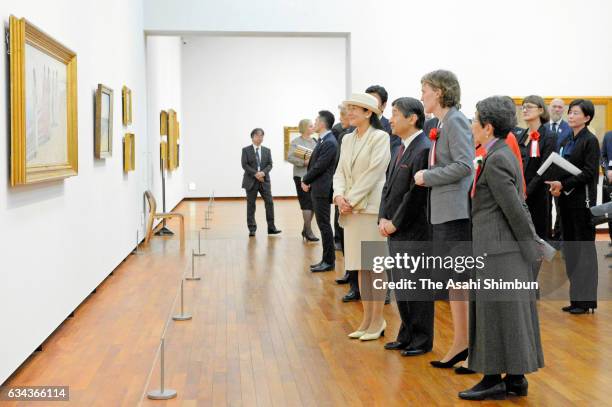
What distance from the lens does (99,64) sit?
9.32 m

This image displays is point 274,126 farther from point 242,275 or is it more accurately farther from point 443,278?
point 443,278

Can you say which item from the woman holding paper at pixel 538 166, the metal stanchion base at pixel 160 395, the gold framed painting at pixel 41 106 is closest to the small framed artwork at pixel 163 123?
the gold framed painting at pixel 41 106

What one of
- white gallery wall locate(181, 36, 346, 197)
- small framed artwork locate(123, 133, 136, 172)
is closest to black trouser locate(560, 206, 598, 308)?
small framed artwork locate(123, 133, 136, 172)

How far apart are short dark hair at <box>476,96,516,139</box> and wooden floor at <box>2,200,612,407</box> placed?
1.63m

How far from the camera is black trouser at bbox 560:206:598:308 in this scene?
7.66 m

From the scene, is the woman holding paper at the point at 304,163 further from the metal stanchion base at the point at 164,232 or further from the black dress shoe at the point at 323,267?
the black dress shoe at the point at 323,267

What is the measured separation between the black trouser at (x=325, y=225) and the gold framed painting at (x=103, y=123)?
104 inches

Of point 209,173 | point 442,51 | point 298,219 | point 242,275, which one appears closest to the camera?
point 242,275

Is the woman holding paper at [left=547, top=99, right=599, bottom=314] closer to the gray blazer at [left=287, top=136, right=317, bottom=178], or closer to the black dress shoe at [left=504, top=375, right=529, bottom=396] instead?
the black dress shoe at [left=504, top=375, right=529, bottom=396]

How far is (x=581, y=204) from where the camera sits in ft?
25.5

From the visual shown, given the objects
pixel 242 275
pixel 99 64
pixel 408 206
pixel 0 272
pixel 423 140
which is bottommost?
pixel 242 275

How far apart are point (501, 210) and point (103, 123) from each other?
590cm

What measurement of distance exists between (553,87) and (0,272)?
10588mm

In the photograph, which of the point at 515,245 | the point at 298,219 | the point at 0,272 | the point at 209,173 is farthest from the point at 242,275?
the point at 209,173
